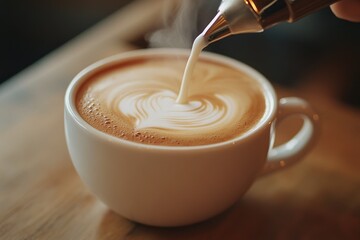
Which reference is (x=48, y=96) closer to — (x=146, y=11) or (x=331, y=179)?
(x=146, y=11)

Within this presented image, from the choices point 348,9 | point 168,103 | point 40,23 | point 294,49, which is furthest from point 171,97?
point 40,23

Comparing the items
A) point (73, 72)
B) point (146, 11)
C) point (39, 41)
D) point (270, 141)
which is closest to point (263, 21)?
point (270, 141)

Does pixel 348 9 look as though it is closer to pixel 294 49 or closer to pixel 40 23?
pixel 294 49

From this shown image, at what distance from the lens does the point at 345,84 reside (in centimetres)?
141

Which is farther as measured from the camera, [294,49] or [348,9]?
[294,49]

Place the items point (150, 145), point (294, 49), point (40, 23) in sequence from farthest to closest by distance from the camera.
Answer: point (40, 23) → point (294, 49) → point (150, 145)

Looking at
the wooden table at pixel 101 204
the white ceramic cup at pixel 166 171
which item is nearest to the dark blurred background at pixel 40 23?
the wooden table at pixel 101 204

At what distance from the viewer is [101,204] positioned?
0.71 meters

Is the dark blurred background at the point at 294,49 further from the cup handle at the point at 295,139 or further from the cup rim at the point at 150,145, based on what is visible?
the cup handle at the point at 295,139

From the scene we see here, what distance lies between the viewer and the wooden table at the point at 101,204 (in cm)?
67

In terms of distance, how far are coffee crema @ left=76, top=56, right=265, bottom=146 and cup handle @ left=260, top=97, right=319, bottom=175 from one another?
0.11ft

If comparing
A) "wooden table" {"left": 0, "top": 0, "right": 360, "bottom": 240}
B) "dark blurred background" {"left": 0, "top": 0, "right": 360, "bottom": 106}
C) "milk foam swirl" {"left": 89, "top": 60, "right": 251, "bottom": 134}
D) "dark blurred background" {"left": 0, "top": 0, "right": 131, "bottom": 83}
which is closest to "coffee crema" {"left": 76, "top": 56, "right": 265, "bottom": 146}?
"milk foam swirl" {"left": 89, "top": 60, "right": 251, "bottom": 134}

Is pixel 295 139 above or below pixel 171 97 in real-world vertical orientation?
below

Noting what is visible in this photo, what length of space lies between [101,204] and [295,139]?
0.29 meters
